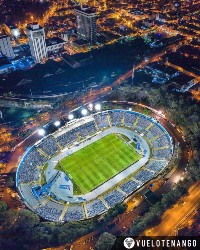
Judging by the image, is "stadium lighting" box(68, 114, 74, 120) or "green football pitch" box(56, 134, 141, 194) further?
"stadium lighting" box(68, 114, 74, 120)

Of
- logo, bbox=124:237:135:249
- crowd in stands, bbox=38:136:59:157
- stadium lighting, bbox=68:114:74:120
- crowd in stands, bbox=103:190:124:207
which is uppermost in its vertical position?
stadium lighting, bbox=68:114:74:120

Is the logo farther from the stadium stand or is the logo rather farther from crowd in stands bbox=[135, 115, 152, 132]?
the stadium stand

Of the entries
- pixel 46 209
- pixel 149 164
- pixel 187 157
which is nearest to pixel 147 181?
pixel 149 164

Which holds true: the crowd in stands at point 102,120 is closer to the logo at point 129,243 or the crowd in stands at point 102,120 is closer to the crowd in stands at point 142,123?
the crowd in stands at point 142,123

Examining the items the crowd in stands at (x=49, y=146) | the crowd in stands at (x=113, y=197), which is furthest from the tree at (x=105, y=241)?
the crowd in stands at (x=49, y=146)

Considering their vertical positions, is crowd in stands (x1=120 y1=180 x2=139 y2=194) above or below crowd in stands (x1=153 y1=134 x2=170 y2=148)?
below

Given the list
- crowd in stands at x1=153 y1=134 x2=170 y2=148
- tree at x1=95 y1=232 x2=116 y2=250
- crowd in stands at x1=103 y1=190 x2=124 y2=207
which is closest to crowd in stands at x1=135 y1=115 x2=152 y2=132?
crowd in stands at x1=153 y1=134 x2=170 y2=148
